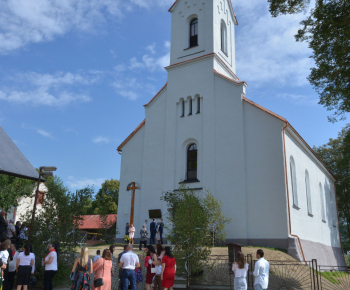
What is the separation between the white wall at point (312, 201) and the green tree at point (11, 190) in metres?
25.5

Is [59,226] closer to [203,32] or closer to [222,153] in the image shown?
[222,153]

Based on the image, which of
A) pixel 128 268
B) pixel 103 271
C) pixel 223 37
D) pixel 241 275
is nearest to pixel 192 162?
pixel 223 37

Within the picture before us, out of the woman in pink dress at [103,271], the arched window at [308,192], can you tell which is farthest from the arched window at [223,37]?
the woman in pink dress at [103,271]

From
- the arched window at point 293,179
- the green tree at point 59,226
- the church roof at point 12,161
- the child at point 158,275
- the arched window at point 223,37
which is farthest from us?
the arched window at point 223,37

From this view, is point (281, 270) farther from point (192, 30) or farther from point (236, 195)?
point (192, 30)

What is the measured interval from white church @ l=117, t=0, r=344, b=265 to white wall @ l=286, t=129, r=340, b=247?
8 cm

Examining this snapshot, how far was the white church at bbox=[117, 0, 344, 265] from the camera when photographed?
65.1 ft

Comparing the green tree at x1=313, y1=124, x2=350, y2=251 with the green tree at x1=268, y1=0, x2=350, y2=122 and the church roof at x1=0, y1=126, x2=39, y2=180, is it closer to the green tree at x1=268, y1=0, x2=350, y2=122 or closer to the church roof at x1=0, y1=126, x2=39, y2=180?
the green tree at x1=268, y1=0, x2=350, y2=122

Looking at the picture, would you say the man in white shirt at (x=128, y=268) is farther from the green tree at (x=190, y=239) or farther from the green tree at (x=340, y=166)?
the green tree at (x=340, y=166)

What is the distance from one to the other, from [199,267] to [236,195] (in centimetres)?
864

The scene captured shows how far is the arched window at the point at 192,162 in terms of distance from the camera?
75.7 feet

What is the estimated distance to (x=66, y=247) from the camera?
13312mm

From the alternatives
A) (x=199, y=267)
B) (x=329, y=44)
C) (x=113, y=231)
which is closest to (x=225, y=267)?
(x=199, y=267)

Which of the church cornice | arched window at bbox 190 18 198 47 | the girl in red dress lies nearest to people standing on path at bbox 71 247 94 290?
the girl in red dress
